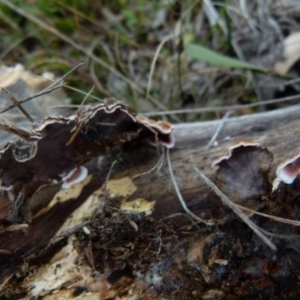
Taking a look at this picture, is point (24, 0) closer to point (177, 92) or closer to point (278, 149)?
point (177, 92)

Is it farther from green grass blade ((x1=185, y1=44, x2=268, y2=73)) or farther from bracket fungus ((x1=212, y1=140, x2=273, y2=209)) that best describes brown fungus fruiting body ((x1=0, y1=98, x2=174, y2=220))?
green grass blade ((x1=185, y1=44, x2=268, y2=73))

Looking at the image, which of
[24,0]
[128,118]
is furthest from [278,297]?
[24,0]

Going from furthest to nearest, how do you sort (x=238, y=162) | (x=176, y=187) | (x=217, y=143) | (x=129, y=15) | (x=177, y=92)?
(x=129, y=15), (x=177, y=92), (x=217, y=143), (x=176, y=187), (x=238, y=162)

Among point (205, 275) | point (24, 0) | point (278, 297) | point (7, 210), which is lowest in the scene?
point (278, 297)

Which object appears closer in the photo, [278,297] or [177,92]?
[278,297]

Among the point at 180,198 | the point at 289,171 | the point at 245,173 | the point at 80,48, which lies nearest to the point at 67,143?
the point at 180,198

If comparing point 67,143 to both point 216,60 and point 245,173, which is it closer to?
point 245,173
